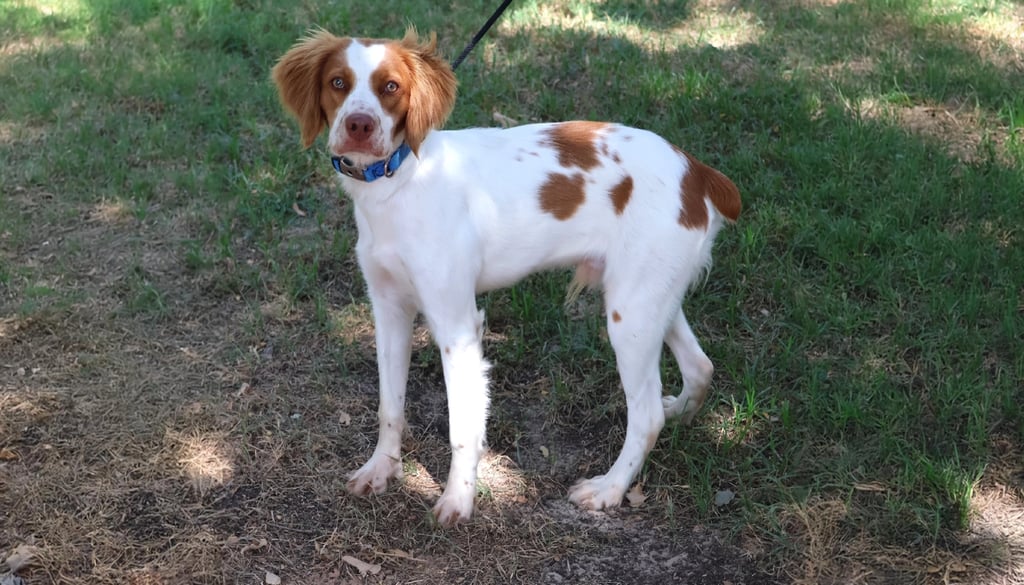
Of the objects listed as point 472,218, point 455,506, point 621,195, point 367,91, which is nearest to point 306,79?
point 367,91

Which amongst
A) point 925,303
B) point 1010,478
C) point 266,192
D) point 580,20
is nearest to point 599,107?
point 580,20

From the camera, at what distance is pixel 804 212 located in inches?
172

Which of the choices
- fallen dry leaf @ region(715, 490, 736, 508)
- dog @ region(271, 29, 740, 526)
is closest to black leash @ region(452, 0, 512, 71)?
dog @ region(271, 29, 740, 526)

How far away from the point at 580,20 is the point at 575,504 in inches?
156

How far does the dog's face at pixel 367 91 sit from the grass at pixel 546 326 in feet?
3.84

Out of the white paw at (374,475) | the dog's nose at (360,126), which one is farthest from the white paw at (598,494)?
the dog's nose at (360,126)

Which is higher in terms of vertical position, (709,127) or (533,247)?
(533,247)

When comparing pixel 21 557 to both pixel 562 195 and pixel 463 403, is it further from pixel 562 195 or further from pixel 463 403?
pixel 562 195

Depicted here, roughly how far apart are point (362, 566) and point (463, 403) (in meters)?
0.55

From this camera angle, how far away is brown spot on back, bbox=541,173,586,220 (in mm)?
2945

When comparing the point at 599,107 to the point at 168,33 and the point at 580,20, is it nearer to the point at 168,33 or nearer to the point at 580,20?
the point at 580,20

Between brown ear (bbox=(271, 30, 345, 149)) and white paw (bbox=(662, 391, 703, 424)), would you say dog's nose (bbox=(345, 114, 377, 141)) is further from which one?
white paw (bbox=(662, 391, 703, 424))

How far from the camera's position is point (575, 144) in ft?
9.96

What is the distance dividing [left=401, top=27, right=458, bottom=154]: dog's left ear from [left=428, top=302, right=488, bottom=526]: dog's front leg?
0.52 metres
